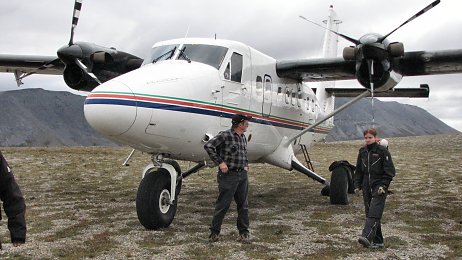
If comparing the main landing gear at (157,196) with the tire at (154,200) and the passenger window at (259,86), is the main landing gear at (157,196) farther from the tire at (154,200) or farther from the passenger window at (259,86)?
the passenger window at (259,86)

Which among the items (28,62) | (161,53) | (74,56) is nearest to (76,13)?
(74,56)

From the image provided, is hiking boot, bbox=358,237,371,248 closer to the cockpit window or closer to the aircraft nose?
the aircraft nose

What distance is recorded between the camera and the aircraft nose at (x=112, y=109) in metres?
6.41

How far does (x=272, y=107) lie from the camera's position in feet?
33.2

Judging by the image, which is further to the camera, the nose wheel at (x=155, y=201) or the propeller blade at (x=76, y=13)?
the propeller blade at (x=76, y=13)

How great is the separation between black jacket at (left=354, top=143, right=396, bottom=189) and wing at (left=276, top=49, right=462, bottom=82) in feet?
10.5

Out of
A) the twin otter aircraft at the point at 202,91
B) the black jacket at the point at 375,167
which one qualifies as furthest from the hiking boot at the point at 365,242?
the twin otter aircraft at the point at 202,91

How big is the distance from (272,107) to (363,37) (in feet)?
7.78

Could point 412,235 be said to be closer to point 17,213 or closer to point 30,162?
point 17,213

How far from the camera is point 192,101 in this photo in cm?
732

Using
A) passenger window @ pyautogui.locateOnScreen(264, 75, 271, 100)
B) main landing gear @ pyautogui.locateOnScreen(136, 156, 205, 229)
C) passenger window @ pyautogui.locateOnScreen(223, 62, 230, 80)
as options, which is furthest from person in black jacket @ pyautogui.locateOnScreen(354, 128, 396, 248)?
passenger window @ pyautogui.locateOnScreen(264, 75, 271, 100)

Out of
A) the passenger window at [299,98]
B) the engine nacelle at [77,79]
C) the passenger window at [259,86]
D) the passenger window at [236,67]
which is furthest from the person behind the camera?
the passenger window at [299,98]

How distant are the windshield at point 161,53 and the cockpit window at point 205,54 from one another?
0.63 feet

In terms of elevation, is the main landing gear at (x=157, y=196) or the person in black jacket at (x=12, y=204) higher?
the person in black jacket at (x=12, y=204)
